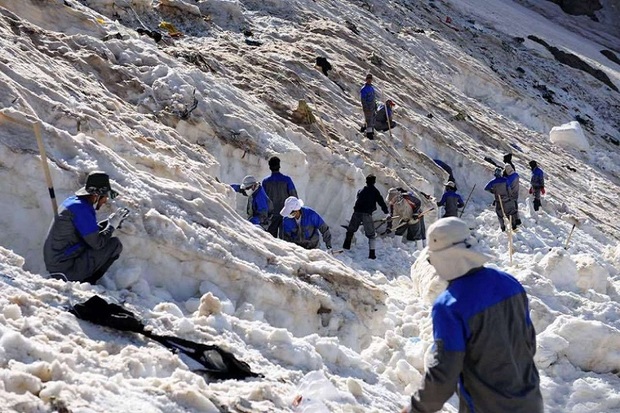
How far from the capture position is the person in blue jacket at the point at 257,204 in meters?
10.9

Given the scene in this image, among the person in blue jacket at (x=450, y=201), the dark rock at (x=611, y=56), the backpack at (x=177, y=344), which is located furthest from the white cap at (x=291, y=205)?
the dark rock at (x=611, y=56)

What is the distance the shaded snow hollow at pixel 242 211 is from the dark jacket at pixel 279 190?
1.54 ft

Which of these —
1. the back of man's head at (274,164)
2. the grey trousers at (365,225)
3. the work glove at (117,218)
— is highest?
the work glove at (117,218)

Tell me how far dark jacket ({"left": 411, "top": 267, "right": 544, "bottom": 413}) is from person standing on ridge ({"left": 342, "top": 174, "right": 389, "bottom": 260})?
27.1ft

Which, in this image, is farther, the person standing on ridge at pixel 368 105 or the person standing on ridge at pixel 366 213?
the person standing on ridge at pixel 368 105

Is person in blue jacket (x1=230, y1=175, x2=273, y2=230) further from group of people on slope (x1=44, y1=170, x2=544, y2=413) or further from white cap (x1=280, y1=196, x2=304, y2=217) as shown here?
group of people on slope (x1=44, y1=170, x2=544, y2=413)

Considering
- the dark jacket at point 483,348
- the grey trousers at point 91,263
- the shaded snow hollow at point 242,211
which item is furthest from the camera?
the grey trousers at point 91,263

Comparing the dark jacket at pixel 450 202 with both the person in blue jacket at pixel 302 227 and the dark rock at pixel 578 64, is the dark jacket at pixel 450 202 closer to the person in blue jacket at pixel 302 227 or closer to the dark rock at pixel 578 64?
the person in blue jacket at pixel 302 227

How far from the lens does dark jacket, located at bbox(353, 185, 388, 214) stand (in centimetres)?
1248

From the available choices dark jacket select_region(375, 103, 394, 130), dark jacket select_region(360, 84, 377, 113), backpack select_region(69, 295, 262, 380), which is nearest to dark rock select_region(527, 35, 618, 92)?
dark jacket select_region(375, 103, 394, 130)

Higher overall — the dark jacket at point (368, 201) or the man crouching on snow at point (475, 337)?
the man crouching on snow at point (475, 337)

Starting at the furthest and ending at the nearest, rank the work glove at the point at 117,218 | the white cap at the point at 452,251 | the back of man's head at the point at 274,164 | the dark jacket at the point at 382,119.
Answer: the dark jacket at the point at 382,119 → the back of man's head at the point at 274,164 → the work glove at the point at 117,218 → the white cap at the point at 452,251

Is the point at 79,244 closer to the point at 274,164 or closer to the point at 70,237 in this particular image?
the point at 70,237

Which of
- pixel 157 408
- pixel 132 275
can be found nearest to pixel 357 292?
pixel 132 275
